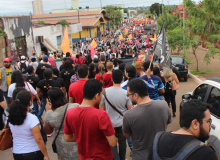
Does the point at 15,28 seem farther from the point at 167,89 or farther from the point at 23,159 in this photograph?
the point at 23,159

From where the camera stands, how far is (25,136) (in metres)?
3.33

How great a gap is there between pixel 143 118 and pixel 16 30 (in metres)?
18.2

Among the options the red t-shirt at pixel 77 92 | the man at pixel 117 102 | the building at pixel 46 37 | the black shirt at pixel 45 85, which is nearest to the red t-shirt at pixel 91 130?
the man at pixel 117 102

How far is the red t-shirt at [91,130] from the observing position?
9.02ft

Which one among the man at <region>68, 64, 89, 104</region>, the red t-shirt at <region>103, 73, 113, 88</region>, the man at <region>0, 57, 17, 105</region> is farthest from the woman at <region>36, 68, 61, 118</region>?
the man at <region>68, 64, 89, 104</region>

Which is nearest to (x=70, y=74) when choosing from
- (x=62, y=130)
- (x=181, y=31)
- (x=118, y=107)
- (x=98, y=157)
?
(x=118, y=107)

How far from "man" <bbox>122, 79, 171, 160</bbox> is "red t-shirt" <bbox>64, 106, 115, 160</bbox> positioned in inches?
14.3

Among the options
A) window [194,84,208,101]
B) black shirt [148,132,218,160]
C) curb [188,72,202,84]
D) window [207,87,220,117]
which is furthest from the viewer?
curb [188,72,202,84]

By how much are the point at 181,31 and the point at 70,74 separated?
13.1 meters

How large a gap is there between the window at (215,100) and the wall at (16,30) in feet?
51.6

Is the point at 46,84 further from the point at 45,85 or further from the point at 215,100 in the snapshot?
the point at 215,100

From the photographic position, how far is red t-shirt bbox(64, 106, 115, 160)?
275 centimetres

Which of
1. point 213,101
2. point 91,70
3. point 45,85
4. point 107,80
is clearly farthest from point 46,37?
point 213,101

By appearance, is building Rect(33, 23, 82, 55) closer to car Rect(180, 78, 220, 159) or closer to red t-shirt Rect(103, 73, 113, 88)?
red t-shirt Rect(103, 73, 113, 88)
